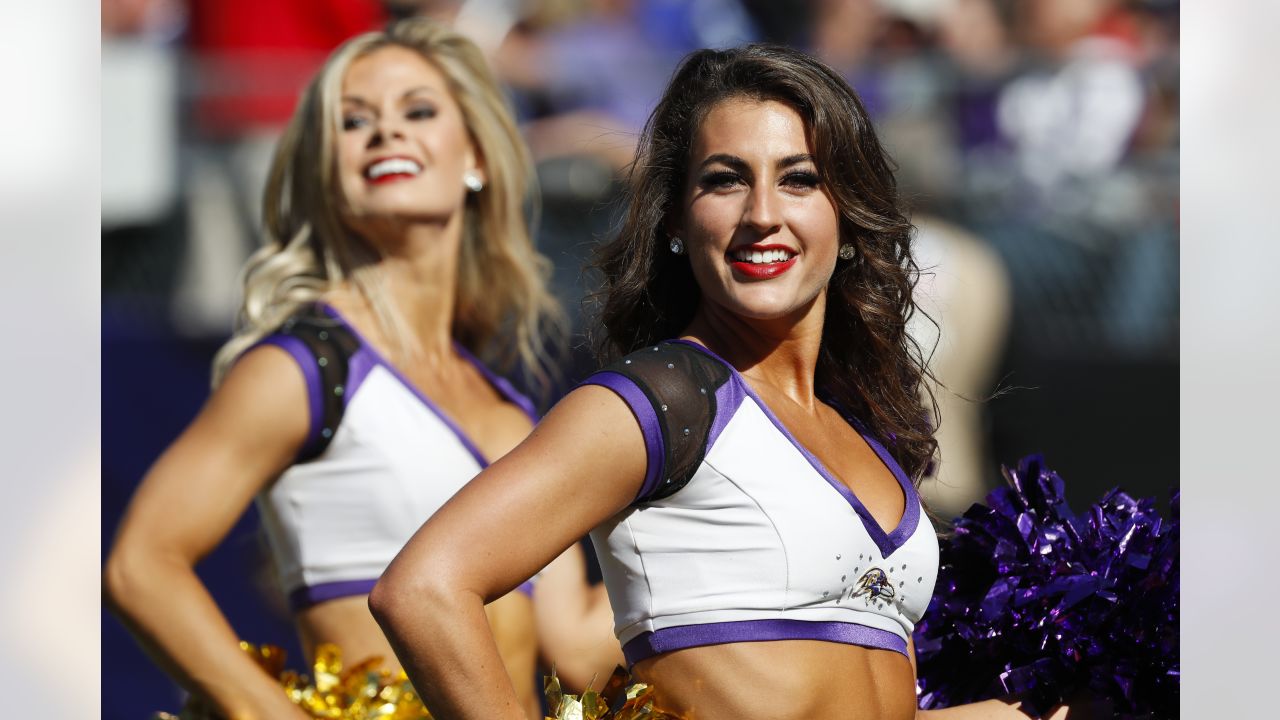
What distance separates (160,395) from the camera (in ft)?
18.1

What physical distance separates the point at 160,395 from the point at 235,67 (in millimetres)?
1333

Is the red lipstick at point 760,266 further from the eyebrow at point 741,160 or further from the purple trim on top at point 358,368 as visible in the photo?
the purple trim on top at point 358,368

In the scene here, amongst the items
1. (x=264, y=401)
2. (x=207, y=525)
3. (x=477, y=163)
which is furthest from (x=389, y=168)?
(x=207, y=525)

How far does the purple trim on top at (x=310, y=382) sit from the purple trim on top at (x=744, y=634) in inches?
48.2

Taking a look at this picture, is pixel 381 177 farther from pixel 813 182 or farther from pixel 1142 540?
pixel 1142 540

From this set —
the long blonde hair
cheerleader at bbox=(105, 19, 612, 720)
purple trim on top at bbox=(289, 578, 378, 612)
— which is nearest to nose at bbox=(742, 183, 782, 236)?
cheerleader at bbox=(105, 19, 612, 720)

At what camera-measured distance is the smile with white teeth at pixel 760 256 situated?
2.06m

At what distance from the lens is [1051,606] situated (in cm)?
233

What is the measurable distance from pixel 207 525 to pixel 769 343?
132cm

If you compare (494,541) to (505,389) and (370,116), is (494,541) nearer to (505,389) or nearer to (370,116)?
(505,389)

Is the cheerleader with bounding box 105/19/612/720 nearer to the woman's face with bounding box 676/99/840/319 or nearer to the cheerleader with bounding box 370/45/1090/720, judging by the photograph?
the cheerleader with bounding box 370/45/1090/720

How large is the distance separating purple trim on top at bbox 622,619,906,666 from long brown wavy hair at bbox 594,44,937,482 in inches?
16.1

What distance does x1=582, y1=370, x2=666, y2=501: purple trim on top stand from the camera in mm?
1869
